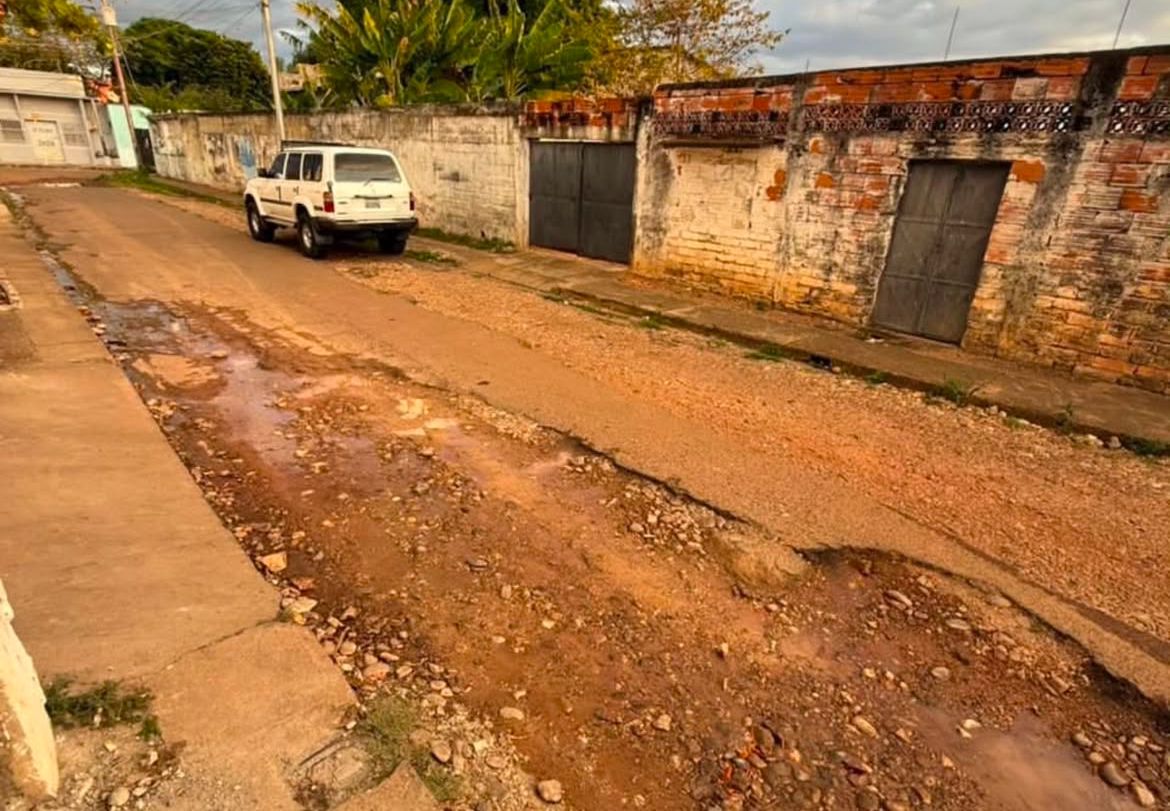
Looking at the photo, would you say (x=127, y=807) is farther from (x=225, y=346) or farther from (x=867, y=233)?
(x=867, y=233)

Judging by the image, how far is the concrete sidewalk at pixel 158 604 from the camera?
7.32 ft

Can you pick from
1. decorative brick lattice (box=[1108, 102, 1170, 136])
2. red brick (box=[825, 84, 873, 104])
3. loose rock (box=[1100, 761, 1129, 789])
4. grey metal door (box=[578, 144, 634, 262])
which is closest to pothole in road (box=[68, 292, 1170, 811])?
loose rock (box=[1100, 761, 1129, 789])

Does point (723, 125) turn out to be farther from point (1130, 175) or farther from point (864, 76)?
point (1130, 175)

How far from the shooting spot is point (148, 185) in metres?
24.2

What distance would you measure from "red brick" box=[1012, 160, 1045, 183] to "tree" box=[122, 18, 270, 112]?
49903mm

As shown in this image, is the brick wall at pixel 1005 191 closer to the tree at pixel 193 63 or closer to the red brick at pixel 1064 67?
the red brick at pixel 1064 67

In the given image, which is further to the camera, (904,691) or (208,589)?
(208,589)

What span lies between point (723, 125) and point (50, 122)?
38944mm

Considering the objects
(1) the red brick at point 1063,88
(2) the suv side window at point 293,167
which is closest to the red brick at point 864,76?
(1) the red brick at point 1063,88

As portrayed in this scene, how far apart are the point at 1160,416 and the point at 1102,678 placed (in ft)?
14.2

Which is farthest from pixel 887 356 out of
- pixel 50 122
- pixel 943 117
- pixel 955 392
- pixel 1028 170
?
pixel 50 122

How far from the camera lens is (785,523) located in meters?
3.87

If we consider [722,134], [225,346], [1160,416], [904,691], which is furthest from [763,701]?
[722,134]

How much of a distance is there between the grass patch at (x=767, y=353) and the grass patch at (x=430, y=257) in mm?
6611
